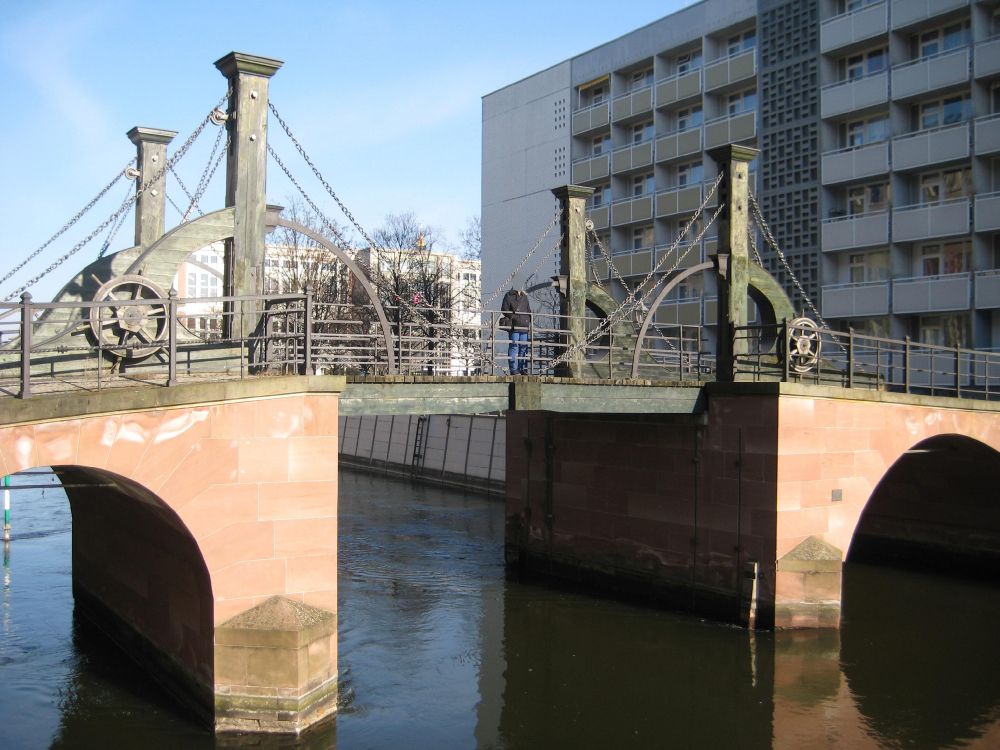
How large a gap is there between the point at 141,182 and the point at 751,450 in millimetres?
9499

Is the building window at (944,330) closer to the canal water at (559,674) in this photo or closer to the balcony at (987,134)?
the balcony at (987,134)

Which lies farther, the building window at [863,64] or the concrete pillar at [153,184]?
the building window at [863,64]

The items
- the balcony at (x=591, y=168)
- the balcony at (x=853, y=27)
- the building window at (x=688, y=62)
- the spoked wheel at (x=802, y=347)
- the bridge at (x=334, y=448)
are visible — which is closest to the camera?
the bridge at (x=334, y=448)

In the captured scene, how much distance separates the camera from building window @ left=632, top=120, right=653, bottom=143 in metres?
40.0

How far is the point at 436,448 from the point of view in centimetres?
3388

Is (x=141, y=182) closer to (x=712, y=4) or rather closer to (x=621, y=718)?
(x=621, y=718)

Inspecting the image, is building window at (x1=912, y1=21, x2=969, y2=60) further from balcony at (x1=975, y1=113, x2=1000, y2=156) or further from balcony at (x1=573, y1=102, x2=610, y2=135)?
balcony at (x1=573, y1=102, x2=610, y2=135)

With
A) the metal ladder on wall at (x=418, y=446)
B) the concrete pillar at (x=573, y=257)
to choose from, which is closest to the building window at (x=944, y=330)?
the concrete pillar at (x=573, y=257)

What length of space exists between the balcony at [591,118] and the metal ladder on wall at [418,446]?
596 inches

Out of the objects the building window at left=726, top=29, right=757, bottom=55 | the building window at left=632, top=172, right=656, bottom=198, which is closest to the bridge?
the building window at left=726, top=29, right=757, bottom=55

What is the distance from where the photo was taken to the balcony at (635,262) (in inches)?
1538

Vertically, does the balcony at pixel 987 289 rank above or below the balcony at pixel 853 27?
below

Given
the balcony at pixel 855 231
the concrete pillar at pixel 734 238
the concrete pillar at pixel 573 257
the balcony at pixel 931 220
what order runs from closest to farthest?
the concrete pillar at pixel 734 238
the concrete pillar at pixel 573 257
the balcony at pixel 931 220
the balcony at pixel 855 231

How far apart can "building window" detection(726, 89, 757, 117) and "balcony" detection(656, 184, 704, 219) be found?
2.92 meters
